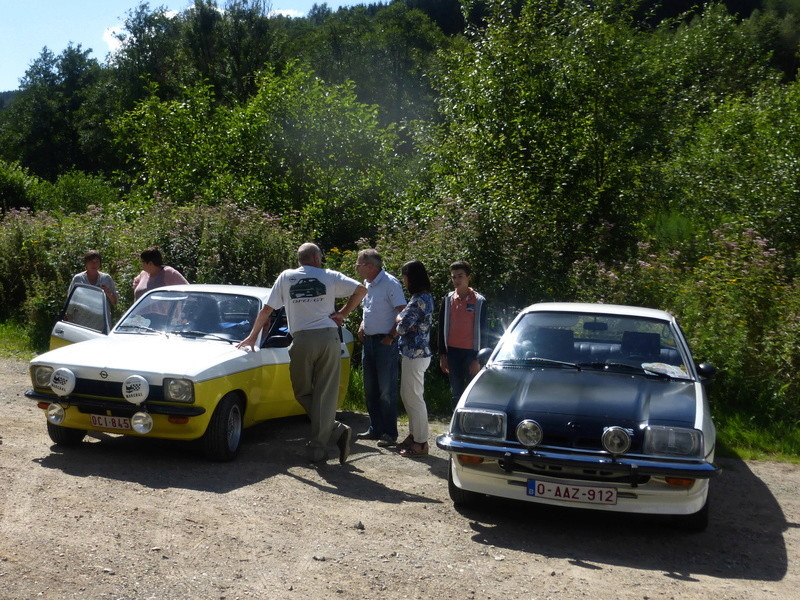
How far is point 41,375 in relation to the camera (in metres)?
7.78

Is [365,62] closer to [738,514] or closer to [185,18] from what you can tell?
[185,18]

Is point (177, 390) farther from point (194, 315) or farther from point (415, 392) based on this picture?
point (415, 392)

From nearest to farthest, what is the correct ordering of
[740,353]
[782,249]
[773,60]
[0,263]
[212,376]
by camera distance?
[212,376] < [740,353] < [782,249] < [0,263] < [773,60]

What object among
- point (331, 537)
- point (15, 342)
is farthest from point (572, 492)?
point (15, 342)

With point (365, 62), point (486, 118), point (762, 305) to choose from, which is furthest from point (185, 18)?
point (762, 305)

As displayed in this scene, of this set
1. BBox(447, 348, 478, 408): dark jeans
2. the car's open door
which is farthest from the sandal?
the car's open door

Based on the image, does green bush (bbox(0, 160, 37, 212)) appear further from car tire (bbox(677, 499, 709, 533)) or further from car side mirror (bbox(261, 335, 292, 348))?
car tire (bbox(677, 499, 709, 533))

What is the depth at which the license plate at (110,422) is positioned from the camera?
7453mm

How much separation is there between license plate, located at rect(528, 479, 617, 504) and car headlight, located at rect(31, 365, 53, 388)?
4244mm

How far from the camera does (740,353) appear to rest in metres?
10.3

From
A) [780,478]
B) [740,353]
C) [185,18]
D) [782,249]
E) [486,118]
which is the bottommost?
[780,478]

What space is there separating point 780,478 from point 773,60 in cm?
3931

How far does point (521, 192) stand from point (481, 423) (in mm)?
7757

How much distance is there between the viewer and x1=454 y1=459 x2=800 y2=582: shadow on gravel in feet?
18.6
